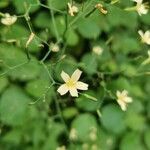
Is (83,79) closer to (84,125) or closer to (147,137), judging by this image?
(84,125)

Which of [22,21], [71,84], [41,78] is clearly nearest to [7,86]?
[41,78]

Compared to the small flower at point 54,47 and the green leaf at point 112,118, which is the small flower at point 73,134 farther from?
the small flower at point 54,47

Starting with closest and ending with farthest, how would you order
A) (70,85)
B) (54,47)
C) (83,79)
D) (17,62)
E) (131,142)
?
1. (70,85)
2. (54,47)
3. (17,62)
4. (83,79)
5. (131,142)

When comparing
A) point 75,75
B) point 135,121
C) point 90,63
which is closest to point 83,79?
point 90,63

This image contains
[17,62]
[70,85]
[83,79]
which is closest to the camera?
[70,85]

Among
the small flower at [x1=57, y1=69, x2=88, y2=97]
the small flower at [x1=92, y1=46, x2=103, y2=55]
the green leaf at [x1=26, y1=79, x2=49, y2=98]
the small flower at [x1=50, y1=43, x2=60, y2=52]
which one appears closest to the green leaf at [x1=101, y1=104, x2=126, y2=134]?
the small flower at [x1=92, y1=46, x2=103, y2=55]

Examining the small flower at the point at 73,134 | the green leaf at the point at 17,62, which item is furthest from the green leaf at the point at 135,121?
the green leaf at the point at 17,62

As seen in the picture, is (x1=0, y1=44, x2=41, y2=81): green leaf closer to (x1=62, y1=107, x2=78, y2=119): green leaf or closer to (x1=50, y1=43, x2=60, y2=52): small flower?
(x1=50, y1=43, x2=60, y2=52): small flower
